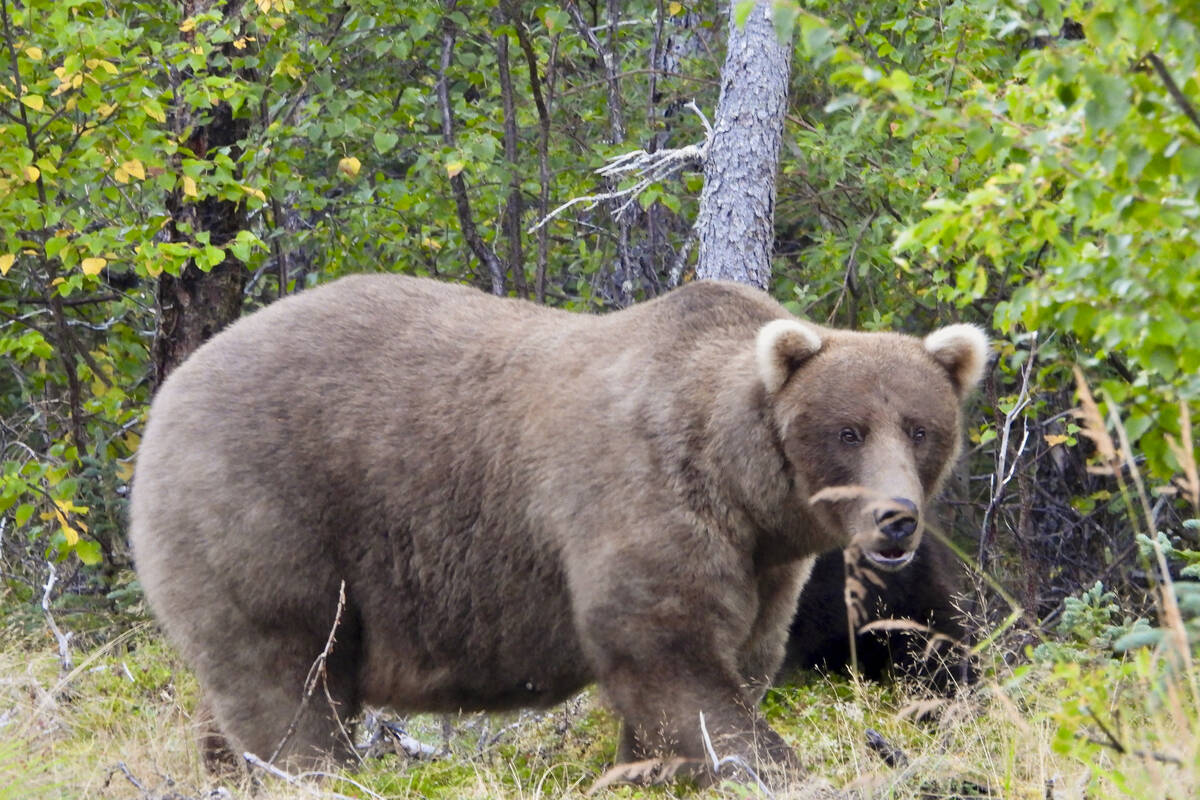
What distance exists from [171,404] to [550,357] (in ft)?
5.51

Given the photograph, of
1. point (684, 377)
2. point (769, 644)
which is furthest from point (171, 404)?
point (769, 644)

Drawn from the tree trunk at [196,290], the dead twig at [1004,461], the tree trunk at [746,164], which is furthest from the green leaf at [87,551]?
the dead twig at [1004,461]

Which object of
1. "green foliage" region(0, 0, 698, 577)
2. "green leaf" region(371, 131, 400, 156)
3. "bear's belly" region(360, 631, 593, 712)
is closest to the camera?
"bear's belly" region(360, 631, 593, 712)

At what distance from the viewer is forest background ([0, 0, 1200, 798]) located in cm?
752

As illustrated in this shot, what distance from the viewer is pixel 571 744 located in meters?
7.08

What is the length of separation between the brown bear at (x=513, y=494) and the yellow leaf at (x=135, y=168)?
59.7 inches

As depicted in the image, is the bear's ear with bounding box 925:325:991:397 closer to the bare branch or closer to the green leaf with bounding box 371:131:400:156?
the bare branch

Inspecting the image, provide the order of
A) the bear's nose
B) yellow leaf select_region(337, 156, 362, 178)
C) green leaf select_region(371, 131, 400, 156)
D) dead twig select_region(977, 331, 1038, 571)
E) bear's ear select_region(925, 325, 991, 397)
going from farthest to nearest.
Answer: yellow leaf select_region(337, 156, 362, 178) → green leaf select_region(371, 131, 400, 156) → dead twig select_region(977, 331, 1038, 571) → bear's ear select_region(925, 325, 991, 397) → the bear's nose

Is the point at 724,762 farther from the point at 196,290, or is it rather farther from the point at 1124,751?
the point at 196,290

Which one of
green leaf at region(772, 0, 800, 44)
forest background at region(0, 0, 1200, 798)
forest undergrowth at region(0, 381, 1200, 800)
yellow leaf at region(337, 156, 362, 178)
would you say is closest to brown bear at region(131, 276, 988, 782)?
forest undergrowth at region(0, 381, 1200, 800)

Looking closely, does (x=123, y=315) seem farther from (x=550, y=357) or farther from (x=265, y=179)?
(x=550, y=357)

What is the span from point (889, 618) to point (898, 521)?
2.56m

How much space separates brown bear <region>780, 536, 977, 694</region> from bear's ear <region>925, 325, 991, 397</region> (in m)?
1.80

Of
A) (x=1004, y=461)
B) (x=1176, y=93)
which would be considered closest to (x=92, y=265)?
(x=1004, y=461)
